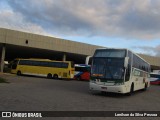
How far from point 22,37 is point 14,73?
5784 mm

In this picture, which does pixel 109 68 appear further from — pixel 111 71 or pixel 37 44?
pixel 37 44

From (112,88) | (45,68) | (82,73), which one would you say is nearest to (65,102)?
(112,88)

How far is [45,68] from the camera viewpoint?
42.8 meters

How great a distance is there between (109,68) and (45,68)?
80.2ft

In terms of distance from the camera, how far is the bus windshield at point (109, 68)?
19.1m

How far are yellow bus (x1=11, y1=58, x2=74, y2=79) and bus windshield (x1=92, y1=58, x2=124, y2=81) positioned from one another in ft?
67.8

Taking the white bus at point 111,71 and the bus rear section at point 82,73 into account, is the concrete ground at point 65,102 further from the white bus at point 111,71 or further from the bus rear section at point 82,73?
the bus rear section at point 82,73

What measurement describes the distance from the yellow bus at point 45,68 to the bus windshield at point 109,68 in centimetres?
2066

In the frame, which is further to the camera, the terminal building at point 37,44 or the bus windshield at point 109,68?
the terminal building at point 37,44

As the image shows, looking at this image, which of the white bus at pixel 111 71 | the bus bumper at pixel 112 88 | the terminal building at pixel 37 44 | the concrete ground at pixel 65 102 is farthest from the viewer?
the terminal building at pixel 37 44

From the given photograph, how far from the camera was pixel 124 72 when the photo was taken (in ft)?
62.7

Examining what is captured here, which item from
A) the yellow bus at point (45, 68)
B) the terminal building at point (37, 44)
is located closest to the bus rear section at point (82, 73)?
the yellow bus at point (45, 68)

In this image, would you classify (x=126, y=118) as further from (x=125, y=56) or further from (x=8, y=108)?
(x=125, y=56)

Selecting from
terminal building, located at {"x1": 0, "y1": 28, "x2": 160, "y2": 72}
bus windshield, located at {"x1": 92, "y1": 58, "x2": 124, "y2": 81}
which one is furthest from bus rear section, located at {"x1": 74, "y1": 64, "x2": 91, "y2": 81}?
bus windshield, located at {"x1": 92, "y1": 58, "x2": 124, "y2": 81}
